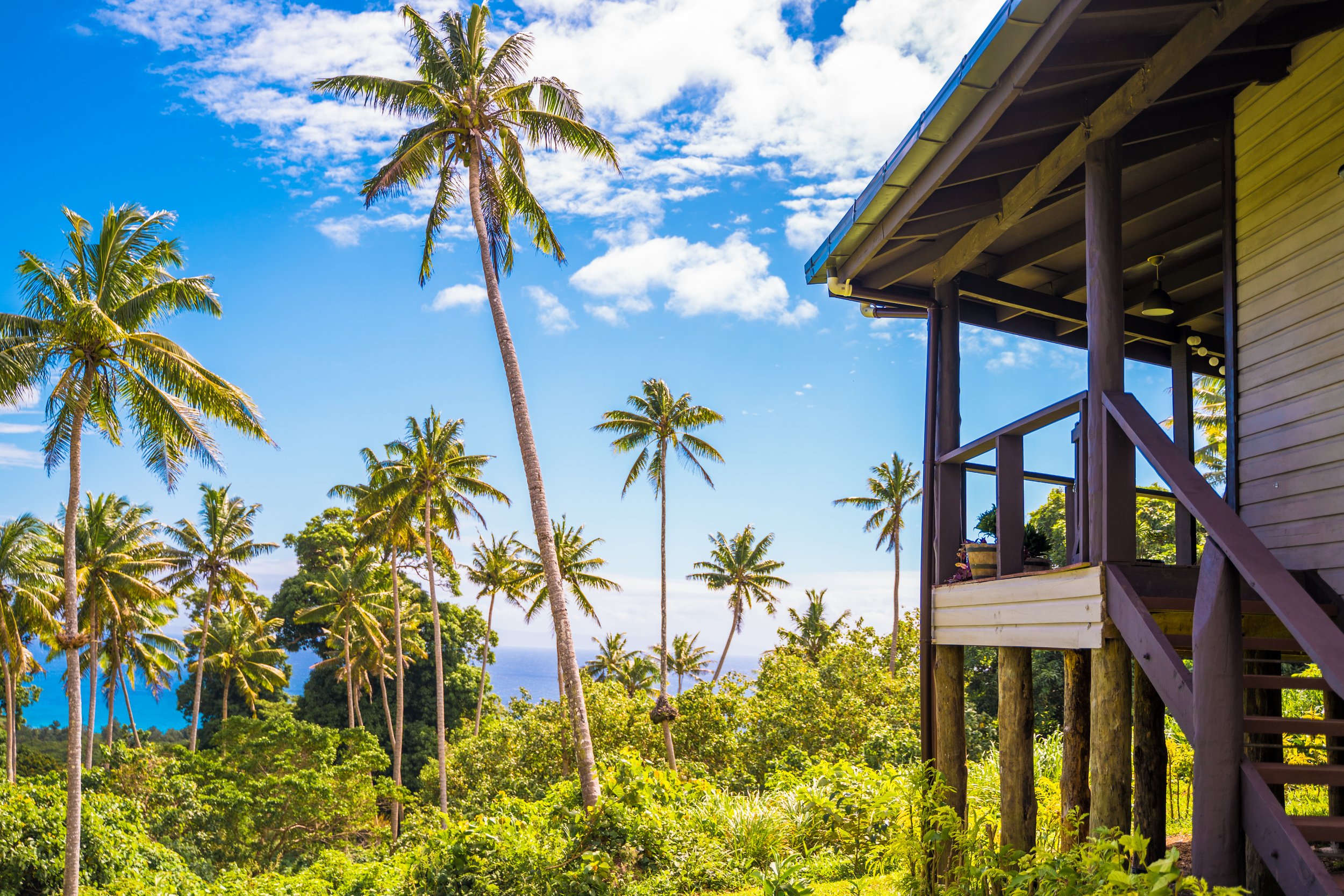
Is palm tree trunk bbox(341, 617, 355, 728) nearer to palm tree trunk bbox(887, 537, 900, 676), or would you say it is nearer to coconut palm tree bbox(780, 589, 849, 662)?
coconut palm tree bbox(780, 589, 849, 662)

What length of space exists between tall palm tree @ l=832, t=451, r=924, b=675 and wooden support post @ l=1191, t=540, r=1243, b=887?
111ft

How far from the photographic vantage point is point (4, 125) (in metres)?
39.1

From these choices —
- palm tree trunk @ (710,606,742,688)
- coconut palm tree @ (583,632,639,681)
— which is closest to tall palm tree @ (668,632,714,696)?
coconut palm tree @ (583,632,639,681)

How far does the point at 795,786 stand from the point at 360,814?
2235cm

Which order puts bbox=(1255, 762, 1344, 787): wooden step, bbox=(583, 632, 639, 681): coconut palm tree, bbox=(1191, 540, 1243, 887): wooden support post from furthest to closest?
bbox=(583, 632, 639, 681): coconut palm tree
bbox=(1255, 762, 1344, 787): wooden step
bbox=(1191, 540, 1243, 887): wooden support post

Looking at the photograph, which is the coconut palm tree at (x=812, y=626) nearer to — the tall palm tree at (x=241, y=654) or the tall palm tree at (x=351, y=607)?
the tall palm tree at (x=351, y=607)

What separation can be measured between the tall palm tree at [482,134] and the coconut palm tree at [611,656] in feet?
88.8

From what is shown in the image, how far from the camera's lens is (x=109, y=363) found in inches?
625

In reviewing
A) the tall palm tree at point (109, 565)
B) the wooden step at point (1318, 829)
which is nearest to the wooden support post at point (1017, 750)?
the wooden step at point (1318, 829)

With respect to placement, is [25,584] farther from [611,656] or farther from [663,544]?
[611,656]

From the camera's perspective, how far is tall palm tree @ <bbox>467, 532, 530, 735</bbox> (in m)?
34.0

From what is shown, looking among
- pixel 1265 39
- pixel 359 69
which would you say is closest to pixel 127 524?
pixel 359 69

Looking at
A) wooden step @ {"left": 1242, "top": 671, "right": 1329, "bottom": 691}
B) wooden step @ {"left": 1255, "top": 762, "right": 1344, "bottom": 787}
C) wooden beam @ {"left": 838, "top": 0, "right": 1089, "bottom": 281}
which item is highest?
wooden beam @ {"left": 838, "top": 0, "right": 1089, "bottom": 281}

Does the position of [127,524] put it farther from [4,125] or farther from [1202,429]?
[1202,429]
